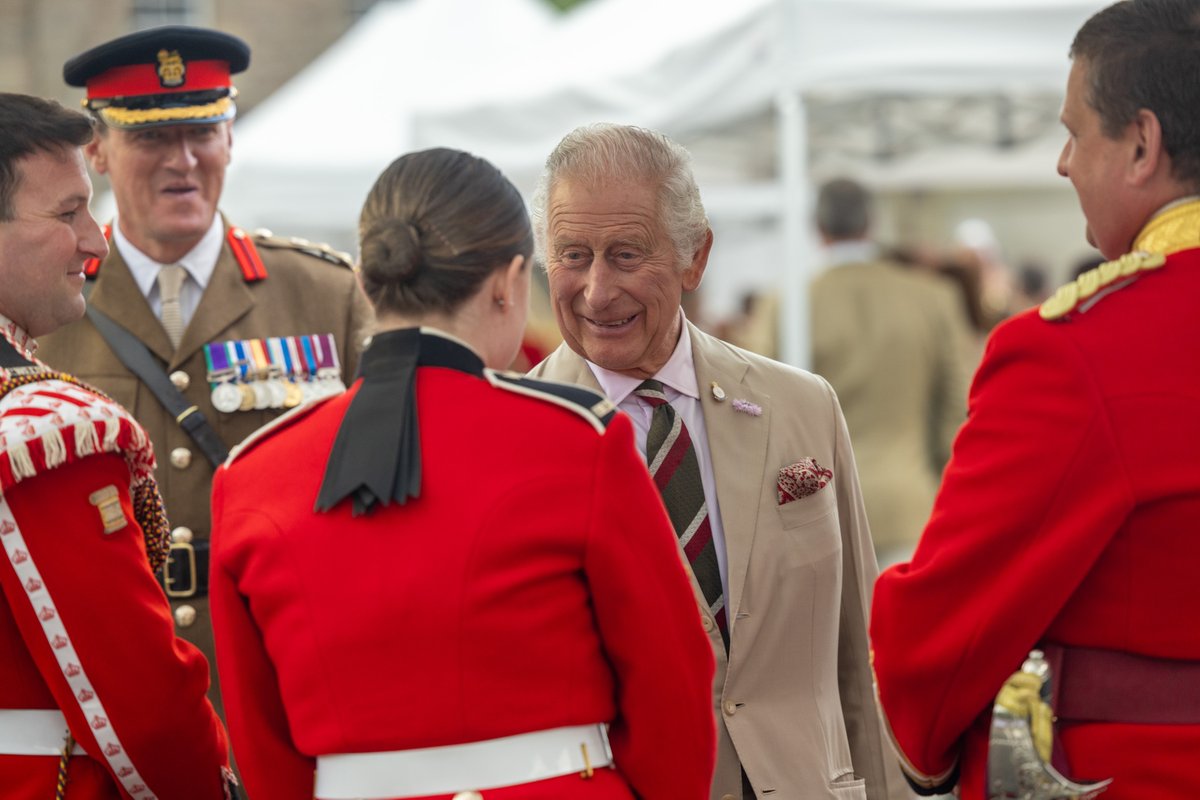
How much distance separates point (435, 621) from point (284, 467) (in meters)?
0.32

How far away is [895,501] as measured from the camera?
6.12 metres

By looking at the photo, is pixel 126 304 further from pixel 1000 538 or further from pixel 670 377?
pixel 1000 538

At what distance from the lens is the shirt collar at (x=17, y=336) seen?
2654 mm

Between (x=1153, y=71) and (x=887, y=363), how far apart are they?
3995mm

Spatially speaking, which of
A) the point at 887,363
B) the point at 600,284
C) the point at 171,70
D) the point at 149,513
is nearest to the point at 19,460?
the point at 149,513

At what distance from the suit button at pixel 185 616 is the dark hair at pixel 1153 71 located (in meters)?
2.14

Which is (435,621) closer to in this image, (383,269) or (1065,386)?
(383,269)

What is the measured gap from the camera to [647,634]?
7.38 feet

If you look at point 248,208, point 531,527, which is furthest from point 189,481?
point 248,208

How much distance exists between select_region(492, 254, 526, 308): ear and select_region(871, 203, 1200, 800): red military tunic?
2.22 ft

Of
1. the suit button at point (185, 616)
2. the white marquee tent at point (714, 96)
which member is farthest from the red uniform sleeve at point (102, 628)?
the white marquee tent at point (714, 96)

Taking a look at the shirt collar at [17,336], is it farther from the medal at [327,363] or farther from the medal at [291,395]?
the medal at [327,363]

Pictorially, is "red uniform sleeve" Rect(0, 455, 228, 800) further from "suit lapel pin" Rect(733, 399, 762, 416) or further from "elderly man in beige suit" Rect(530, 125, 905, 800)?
"suit lapel pin" Rect(733, 399, 762, 416)

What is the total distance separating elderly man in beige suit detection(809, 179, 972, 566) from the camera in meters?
6.18
